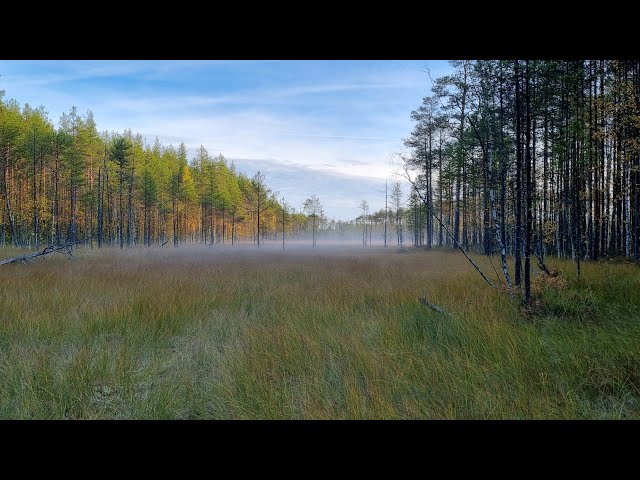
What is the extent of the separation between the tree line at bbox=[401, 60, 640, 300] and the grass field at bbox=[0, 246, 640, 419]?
1.52 meters

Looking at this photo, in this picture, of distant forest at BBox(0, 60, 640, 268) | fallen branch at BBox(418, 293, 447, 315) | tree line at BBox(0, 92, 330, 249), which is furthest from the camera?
tree line at BBox(0, 92, 330, 249)

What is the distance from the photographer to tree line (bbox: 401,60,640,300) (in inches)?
248

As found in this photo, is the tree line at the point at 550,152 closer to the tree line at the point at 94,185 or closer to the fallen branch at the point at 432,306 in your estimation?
the fallen branch at the point at 432,306

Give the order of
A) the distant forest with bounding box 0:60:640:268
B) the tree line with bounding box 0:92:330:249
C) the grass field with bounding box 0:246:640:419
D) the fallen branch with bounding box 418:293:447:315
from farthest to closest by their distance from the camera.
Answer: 1. the tree line with bounding box 0:92:330:249
2. the distant forest with bounding box 0:60:640:268
3. the fallen branch with bounding box 418:293:447:315
4. the grass field with bounding box 0:246:640:419

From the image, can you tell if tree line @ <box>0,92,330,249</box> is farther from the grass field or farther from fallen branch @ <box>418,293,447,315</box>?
fallen branch @ <box>418,293,447,315</box>

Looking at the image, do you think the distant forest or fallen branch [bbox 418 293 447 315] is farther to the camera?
the distant forest

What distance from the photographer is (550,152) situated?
16359 mm

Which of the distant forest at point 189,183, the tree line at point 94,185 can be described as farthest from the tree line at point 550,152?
the tree line at point 94,185

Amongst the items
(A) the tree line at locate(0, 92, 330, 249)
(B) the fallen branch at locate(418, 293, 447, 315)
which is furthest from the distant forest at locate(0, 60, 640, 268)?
(B) the fallen branch at locate(418, 293, 447, 315)
